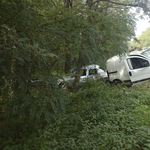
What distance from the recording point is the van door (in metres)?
6.98

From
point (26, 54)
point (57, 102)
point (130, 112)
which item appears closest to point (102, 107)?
point (130, 112)

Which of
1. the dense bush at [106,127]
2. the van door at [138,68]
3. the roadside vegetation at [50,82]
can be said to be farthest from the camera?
the van door at [138,68]

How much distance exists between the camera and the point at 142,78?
23.3 feet

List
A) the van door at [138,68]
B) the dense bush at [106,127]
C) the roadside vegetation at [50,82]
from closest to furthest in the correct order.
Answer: the roadside vegetation at [50,82] < the dense bush at [106,127] < the van door at [138,68]

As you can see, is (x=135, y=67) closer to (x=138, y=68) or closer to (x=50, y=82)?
(x=138, y=68)

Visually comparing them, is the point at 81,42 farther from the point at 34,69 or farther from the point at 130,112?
the point at 130,112

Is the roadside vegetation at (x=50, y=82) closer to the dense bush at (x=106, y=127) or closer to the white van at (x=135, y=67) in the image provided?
the dense bush at (x=106, y=127)

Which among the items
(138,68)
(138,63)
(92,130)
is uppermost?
(138,63)

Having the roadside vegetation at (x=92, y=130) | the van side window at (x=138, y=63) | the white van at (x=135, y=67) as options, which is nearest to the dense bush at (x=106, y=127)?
the roadside vegetation at (x=92, y=130)

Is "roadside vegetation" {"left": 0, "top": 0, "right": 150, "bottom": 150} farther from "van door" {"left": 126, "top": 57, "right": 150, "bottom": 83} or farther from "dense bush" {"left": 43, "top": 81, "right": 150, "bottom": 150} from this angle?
"van door" {"left": 126, "top": 57, "right": 150, "bottom": 83}

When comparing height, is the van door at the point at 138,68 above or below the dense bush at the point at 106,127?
above

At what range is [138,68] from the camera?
7.05 m

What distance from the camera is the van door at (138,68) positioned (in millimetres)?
6977

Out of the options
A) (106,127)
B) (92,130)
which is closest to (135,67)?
(106,127)
